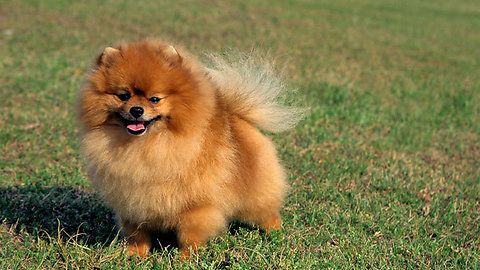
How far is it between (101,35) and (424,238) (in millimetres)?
8526

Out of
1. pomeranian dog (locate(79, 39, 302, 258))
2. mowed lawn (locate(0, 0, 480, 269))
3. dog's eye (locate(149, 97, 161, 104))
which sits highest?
dog's eye (locate(149, 97, 161, 104))

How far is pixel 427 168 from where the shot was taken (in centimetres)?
569

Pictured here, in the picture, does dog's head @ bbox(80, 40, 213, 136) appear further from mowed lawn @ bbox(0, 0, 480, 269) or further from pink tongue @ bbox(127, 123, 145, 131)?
mowed lawn @ bbox(0, 0, 480, 269)

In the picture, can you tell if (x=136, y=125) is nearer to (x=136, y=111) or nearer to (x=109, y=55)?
(x=136, y=111)

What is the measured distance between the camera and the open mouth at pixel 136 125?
311 centimetres

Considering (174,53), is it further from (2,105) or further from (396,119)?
(396,119)

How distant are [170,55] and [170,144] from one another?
540 mm

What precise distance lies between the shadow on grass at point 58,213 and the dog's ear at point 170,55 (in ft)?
4.54

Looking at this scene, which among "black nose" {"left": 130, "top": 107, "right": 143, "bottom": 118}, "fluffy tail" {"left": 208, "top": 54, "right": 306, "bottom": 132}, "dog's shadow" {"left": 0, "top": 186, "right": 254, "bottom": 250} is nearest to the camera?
"black nose" {"left": 130, "top": 107, "right": 143, "bottom": 118}

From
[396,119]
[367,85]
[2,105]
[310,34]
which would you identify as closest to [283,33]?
[310,34]

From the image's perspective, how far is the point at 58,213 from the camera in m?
4.32

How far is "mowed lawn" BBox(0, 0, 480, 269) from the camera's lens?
378cm

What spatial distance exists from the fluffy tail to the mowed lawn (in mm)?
611

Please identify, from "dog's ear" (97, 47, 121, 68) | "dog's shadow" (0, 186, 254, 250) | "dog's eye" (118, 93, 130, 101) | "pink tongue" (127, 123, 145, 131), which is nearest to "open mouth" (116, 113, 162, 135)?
"pink tongue" (127, 123, 145, 131)
